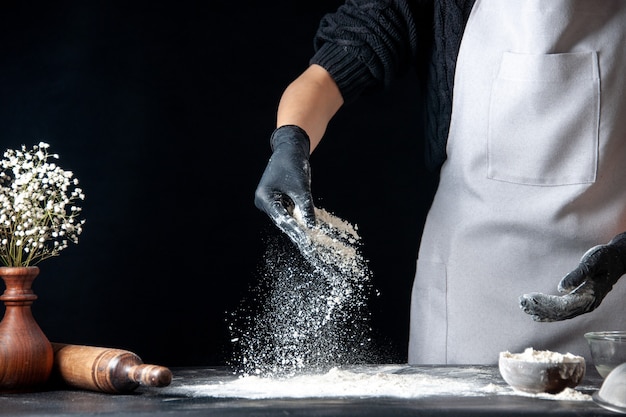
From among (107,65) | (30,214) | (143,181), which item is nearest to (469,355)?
(30,214)

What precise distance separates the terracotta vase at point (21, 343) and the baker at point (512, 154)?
1.60 ft

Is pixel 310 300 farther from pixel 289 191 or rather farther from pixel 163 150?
pixel 163 150

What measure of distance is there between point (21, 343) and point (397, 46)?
3.64ft

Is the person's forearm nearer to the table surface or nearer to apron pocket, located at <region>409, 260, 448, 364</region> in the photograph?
apron pocket, located at <region>409, 260, 448, 364</region>

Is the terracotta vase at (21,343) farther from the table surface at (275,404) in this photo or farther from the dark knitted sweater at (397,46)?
the dark knitted sweater at (397,46)

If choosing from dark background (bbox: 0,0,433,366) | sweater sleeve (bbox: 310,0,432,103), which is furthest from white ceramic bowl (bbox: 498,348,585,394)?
dark background (bbox: 0,0,433,366)

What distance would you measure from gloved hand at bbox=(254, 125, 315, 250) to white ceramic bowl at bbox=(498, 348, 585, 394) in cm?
44

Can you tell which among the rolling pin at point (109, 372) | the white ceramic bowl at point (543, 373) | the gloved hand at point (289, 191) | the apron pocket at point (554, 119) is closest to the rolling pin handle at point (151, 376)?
the rolling pin at point (109, 372)

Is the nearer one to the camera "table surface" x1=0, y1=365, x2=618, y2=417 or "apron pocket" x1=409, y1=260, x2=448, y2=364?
"table surface" x1=0, y1=365, x2=618, y2=417

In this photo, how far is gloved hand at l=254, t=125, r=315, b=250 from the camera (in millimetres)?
1574

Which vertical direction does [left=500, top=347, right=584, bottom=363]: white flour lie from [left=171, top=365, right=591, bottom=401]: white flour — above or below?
above

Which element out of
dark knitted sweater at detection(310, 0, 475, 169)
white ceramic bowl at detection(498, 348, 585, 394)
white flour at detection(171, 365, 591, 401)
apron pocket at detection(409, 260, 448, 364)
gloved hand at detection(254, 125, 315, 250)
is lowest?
white flour at detection(171, 365, 591, 401)

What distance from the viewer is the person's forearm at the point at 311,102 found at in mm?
1894

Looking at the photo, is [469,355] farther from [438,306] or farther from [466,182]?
[466,182]
